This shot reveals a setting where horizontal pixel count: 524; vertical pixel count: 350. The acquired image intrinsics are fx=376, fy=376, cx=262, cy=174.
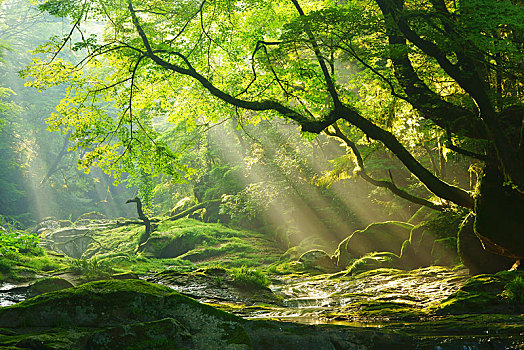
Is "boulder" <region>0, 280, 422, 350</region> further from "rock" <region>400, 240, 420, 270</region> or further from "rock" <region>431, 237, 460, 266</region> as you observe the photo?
"rock" <region>400, 240, 420, 270</region>

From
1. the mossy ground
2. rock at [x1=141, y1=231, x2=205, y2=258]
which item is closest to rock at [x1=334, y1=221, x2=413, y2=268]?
the mossy ground

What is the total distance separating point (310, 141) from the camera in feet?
39.6

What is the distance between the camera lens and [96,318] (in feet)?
15.6

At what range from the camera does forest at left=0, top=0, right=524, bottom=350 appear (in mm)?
4867

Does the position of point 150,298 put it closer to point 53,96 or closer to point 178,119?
point 178,119

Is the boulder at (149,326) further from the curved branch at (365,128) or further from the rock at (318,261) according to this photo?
the rock at (318,261)

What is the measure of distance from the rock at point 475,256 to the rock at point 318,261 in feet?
22.3

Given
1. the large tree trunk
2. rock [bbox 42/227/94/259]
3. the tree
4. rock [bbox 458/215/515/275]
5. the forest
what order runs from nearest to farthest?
the forest, the tree, the large tree trunk, rock [bbox 458/215/515/275], rock [bbox 42/227/94/259]

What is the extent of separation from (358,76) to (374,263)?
7181mm

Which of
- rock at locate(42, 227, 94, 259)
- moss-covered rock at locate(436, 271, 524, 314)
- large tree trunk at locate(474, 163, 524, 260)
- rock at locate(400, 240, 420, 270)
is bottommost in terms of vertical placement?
rock at locate(400, 240, 420, 270)

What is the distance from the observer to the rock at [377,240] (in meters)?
15.7

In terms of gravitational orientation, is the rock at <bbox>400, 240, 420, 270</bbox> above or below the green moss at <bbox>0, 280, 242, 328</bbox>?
below

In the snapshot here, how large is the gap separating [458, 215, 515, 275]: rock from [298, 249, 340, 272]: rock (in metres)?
6.79

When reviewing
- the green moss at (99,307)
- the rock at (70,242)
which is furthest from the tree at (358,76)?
the rock at (70,242)
